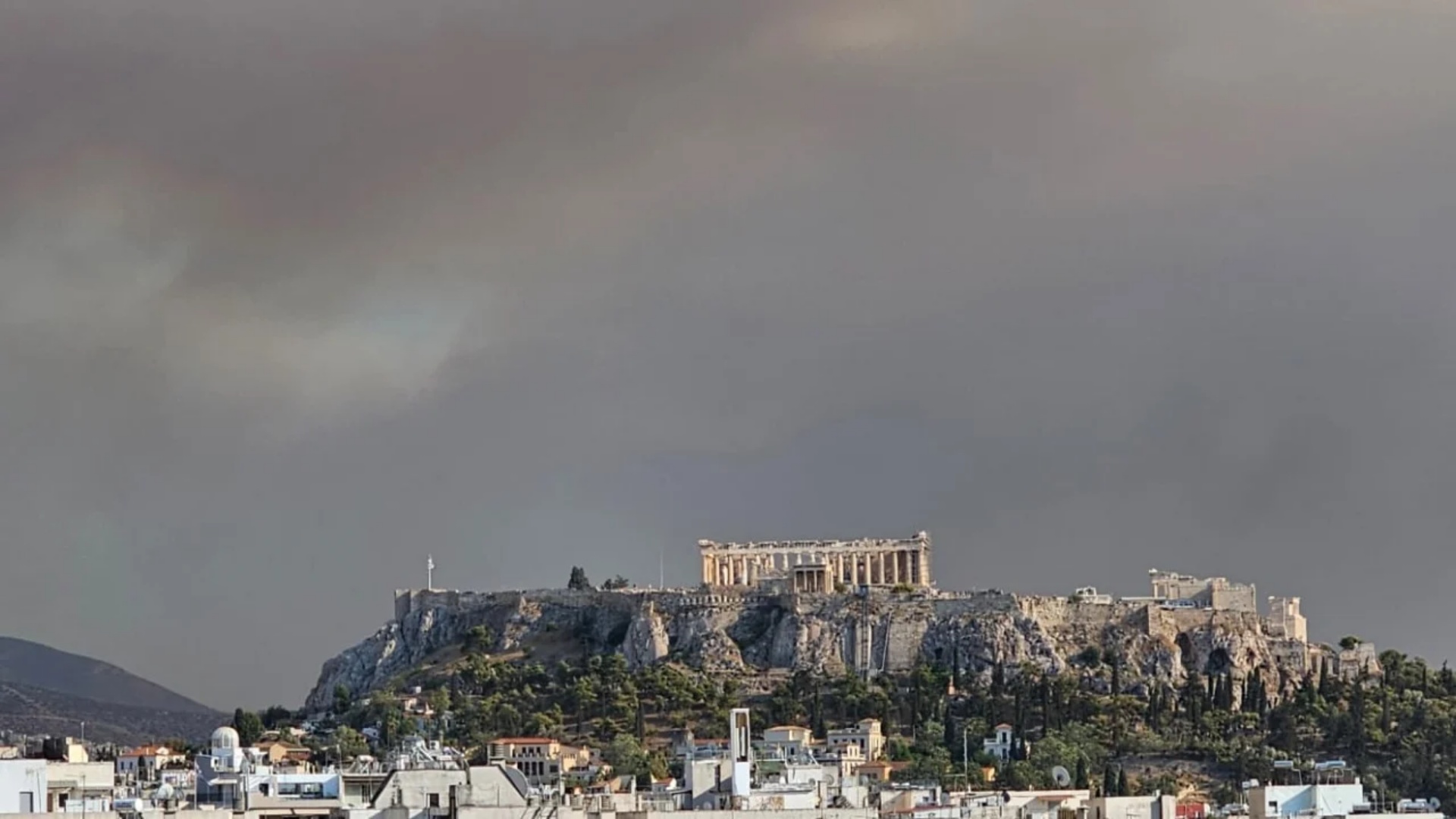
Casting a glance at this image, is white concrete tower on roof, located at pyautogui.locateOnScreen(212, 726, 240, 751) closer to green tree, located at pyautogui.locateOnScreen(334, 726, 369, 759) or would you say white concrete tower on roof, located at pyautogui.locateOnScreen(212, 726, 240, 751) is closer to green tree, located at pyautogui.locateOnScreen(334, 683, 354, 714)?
green tree, located at pyautogui.locateOnScreen(334, 726, 369, 759)

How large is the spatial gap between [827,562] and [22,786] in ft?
362

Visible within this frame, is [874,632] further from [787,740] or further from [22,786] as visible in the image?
[22,786]

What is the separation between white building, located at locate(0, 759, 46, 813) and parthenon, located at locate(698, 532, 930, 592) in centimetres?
10533

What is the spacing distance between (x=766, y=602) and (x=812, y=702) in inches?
587

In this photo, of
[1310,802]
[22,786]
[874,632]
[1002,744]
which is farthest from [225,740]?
[874,632]

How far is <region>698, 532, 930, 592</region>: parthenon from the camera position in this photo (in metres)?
165

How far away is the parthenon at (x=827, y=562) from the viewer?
Result: 165 metres

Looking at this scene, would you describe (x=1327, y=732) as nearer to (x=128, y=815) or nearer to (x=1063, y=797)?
(x=1063, y=797)

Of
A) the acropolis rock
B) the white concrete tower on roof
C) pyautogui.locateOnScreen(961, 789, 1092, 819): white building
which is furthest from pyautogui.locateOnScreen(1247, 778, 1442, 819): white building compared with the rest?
the acropolis rock

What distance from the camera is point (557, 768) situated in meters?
119

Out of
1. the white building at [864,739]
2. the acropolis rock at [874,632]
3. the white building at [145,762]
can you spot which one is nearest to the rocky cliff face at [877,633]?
the acropolis rock at [874,632]

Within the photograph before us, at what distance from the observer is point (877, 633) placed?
6038 inches

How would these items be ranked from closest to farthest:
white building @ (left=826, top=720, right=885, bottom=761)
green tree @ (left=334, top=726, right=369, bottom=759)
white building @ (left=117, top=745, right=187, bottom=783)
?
white building @ (left=117, top=745, right=187, bottom=783)
green tree @ (left=334, top=726, right=369, bottom=759)
white building @ (left=826, top=720, right=885, bottom=761)

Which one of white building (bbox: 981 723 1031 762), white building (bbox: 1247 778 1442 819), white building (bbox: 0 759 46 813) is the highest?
white building (bbox: 981 723 1031 762)
